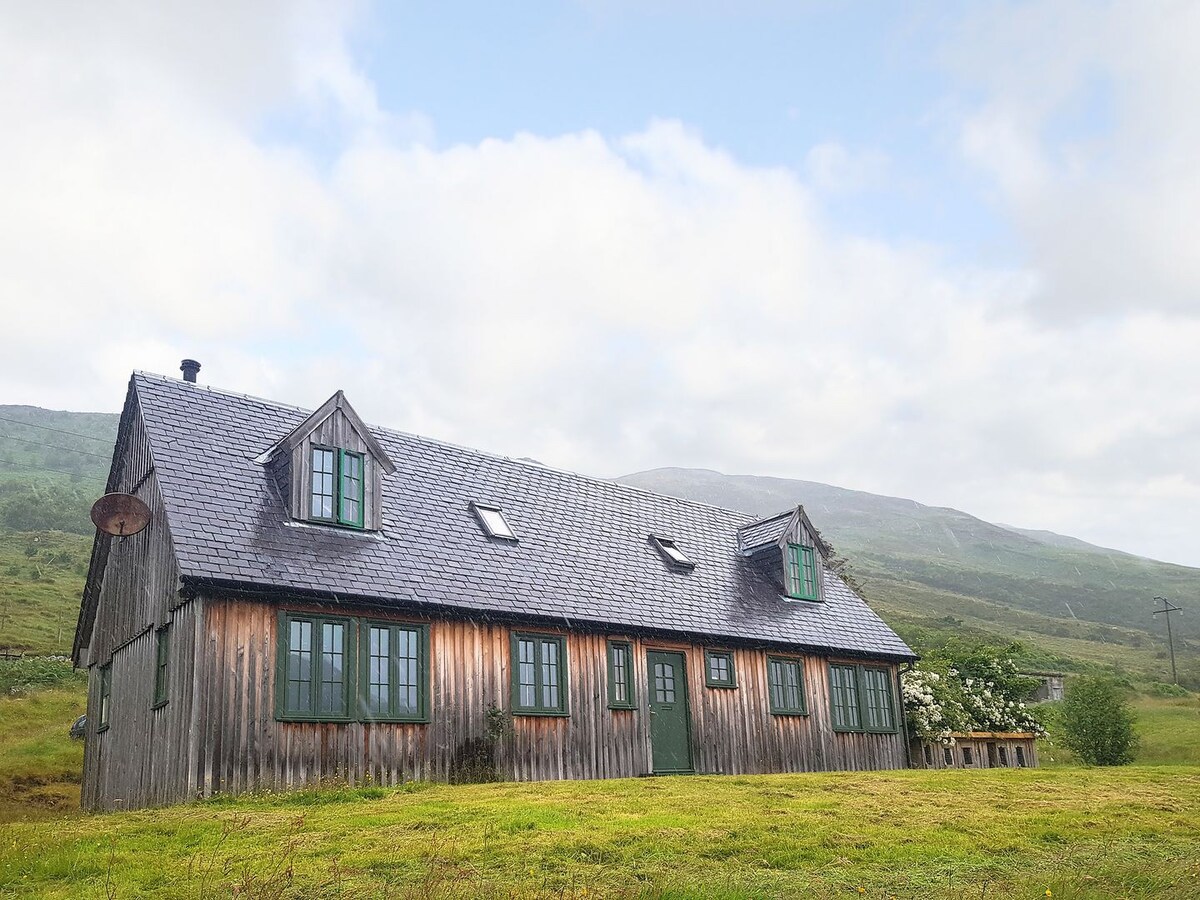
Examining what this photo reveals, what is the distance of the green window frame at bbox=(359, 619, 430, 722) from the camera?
17.3 meters

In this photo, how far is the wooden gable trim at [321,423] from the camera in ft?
60.4

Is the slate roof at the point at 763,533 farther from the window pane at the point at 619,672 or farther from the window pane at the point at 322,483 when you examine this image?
the window pane at the point at 322,483

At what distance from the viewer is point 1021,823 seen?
12680mm

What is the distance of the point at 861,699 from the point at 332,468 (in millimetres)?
14671

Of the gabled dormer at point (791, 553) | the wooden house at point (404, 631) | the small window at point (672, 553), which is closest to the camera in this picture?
the wooden house at point (404, 631)

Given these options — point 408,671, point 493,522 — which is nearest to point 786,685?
point 493,522

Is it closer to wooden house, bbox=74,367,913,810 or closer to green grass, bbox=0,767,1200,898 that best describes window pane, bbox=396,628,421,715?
wooden house, bbox=74,367,913,810

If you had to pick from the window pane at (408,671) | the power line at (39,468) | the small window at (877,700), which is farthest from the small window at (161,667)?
the power line at (39,468)

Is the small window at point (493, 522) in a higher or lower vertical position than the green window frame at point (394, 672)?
higher

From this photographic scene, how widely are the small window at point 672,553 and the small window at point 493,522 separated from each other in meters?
4.66

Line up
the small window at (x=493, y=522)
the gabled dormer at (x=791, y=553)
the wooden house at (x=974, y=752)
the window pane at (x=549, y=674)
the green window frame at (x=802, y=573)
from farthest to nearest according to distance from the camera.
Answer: the gabled dormer at (x=791, y=553) → the green window frame at (x=802, y=573) → the wooden house at (x=974, y=752) → the small window at (x=493, y=522) → the window pane at (x=549, y=674)

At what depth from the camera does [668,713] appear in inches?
862

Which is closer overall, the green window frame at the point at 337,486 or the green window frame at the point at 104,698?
the green window frame at the point at 337,486

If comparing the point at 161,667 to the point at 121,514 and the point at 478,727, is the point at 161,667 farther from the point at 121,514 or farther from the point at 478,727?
the point at 478,727
